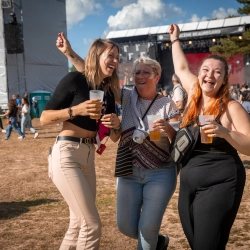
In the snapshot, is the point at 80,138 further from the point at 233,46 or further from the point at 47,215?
the point at 233,46

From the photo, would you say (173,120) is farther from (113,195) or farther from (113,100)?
(113,195)

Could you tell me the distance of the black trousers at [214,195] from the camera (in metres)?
2.75

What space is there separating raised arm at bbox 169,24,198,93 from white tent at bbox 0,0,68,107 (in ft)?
85.3

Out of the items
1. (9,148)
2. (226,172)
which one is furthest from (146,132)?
(9,148)

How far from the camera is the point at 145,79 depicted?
134 inches

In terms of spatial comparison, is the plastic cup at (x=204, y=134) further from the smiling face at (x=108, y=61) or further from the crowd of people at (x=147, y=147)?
the smiling face at (x=108, y=61)

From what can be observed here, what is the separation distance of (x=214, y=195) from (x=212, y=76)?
35.3 inches

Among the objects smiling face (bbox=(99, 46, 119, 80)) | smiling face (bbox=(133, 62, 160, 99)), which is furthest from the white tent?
smiling face (bbox=(99, 46, 119, 80))

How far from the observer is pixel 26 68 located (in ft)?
104

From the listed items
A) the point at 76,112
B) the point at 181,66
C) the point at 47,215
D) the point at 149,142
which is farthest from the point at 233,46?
the point at 76,112

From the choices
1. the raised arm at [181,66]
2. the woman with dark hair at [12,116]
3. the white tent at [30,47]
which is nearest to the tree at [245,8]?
the white tent at [30,47]

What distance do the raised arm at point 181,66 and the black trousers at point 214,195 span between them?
781 millimetres

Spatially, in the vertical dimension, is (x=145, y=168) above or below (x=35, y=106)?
above

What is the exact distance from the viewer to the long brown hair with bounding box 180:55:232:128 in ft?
9.41
